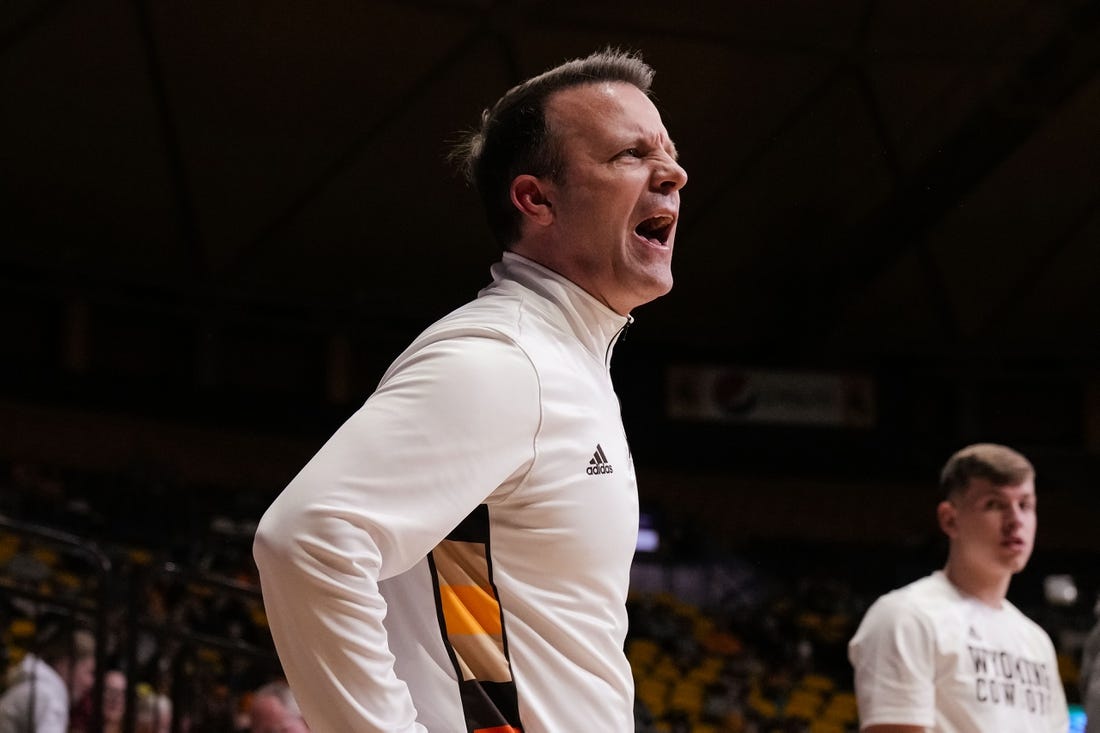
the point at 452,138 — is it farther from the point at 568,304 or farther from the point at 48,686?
the point at 568,304

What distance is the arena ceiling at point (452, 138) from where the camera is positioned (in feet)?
39.1

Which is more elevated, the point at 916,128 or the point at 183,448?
the point at 916,128

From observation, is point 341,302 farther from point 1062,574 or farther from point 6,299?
point 1062,574

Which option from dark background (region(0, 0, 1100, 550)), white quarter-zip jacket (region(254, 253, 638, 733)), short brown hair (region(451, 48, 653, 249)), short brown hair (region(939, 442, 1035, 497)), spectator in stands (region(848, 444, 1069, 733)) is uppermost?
dark background (region(0, 0, 1100, 550))

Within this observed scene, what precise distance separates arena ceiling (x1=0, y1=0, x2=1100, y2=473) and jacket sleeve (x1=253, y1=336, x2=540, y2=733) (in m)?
10.5

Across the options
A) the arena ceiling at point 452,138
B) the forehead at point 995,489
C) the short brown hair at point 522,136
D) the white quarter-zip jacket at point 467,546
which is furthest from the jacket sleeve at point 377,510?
the arena ceiling at point 452,138

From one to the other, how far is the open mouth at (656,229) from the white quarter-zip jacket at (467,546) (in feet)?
0.78

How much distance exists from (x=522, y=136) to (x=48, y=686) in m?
4.13

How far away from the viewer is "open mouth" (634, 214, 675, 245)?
2.10 metres

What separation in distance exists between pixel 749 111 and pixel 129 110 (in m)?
5.83

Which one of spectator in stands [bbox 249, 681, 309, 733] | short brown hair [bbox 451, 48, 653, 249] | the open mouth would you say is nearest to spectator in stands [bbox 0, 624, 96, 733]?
spectator in stands [bbox 249, 681, 309, 733]

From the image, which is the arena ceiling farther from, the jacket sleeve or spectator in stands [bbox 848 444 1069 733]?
the jacket sleeve

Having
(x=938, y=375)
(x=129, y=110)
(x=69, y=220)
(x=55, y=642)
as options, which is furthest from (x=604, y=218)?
(x=938, y=375)

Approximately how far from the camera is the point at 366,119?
507 inches
